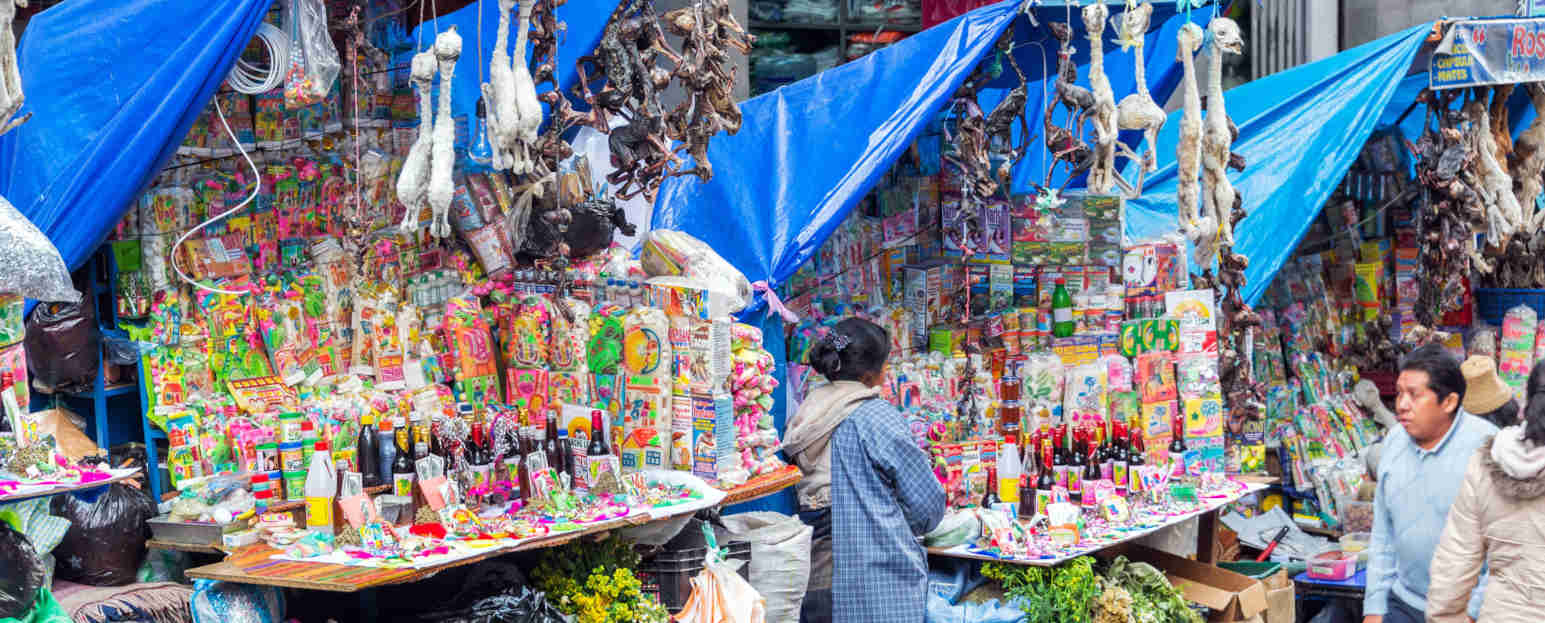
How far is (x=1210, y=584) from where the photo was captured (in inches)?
284

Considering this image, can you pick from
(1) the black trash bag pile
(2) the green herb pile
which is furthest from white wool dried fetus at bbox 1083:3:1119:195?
(1) the black trash bag pile

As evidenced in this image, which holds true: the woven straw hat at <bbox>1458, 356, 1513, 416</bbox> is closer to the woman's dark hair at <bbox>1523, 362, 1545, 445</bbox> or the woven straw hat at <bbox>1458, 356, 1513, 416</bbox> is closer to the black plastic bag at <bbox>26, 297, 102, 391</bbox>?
the woman's dark hair at <bbox>1523, 362, 1545, 445</bbox>

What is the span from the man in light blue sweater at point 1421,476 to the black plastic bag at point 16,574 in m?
4.01

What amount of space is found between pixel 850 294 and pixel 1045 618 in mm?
1912

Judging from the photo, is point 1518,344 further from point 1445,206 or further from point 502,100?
point 502,100

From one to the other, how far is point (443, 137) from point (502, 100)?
9.1 inches

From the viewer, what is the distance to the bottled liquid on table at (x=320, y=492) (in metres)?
5.70

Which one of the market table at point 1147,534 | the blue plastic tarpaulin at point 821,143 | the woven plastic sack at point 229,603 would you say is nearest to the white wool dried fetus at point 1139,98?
the blue plastic tarpaulin at point 821,143

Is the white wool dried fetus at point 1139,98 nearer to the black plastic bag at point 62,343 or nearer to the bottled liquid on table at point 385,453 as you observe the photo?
the bottled liquid on table at point 385,453

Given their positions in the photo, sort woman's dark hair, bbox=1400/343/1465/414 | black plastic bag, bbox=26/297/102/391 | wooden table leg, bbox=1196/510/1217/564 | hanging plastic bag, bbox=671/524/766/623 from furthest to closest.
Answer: wooden table leg, bbox=1196/510/1217/564 → hanging plastic bag, bbox=671/524/766/623 → black plastic bag, bbox=26/297/102/391 → woman's dark hair, bbox=1400/343/1465/414

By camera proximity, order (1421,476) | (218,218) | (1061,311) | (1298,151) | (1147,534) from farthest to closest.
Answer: (1298,151) < (1061,311) < (1147,534) < (218,218) < (1421,476)

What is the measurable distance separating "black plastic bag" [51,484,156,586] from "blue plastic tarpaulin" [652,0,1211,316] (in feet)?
8.18

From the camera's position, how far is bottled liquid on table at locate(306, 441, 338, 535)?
5.70m

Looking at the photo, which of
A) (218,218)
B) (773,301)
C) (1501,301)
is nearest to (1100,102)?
(773,301)
